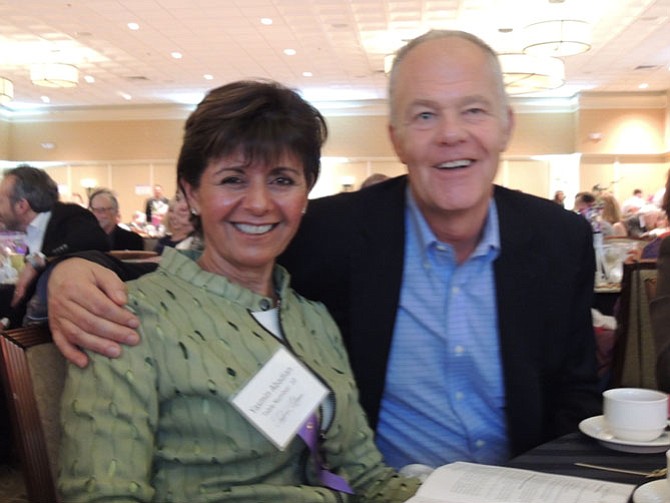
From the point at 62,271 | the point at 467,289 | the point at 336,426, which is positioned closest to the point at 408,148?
the point at 467,289

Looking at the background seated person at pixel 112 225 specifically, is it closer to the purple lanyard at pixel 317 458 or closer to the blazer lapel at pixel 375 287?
the blazer lapel at pixel 375 287

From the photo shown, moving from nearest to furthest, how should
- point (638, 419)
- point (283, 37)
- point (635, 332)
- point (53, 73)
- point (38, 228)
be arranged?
point (638, 419) → point (635, 332) → point (38, 228) → point (283, 37) → point (53, 73)

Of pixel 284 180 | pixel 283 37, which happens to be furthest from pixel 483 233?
pixel 283 37

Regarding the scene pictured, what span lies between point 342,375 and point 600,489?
1.63 feet

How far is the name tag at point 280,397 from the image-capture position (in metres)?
1.07

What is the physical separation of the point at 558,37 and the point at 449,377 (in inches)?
350

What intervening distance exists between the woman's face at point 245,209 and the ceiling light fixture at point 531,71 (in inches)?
365

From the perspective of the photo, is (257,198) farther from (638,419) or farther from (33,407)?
(638,419)

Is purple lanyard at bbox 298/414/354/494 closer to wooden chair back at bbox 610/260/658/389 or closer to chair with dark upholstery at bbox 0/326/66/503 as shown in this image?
chair with dark upholstery at bbox 0/326/66/503

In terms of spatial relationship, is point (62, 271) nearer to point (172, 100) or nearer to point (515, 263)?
point (515, 263)

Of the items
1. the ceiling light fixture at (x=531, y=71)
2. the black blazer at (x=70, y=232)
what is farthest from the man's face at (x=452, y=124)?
the ceiling light fixture at (x=531, y=71)

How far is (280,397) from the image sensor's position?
111 centimetres

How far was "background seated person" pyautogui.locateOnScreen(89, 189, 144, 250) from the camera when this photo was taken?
7020 mm

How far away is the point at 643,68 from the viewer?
42.8ft
